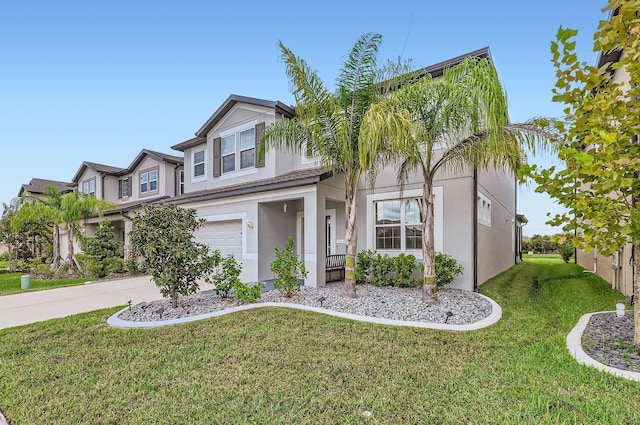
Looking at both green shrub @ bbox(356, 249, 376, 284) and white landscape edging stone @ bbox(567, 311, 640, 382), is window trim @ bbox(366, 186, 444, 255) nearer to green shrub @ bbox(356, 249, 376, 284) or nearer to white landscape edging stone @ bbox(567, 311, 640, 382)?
green shrub @ bbox(356, 249, 376, 284)

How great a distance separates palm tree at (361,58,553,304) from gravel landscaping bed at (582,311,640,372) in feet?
9.84

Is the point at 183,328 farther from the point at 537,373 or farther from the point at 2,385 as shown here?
the point at 537,373

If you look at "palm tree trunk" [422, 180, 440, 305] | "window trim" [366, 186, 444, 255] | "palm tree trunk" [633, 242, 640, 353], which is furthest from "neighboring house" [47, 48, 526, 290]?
"palm tree trunk" [633, 242, 640, 353]

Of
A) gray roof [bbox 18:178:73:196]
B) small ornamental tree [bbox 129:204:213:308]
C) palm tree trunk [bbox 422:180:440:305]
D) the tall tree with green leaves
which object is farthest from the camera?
gray roof [bbox 18:178:73:196]

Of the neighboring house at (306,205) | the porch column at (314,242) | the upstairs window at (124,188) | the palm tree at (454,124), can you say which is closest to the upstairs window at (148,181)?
the upstairs window at (124,188)

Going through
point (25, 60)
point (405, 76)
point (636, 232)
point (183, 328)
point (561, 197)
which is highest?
point (25, 60)

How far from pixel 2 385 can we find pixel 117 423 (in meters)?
2.19

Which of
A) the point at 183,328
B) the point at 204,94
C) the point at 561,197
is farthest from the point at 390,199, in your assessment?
the point at 204,94

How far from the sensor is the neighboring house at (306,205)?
9.95m

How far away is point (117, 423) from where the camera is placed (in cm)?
314

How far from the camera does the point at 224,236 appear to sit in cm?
1314

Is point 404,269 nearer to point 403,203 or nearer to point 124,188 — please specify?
point 403,203

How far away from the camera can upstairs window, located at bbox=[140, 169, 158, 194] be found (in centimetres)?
1950

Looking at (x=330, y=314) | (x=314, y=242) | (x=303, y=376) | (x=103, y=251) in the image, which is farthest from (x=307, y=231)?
(x=103, y=251)
